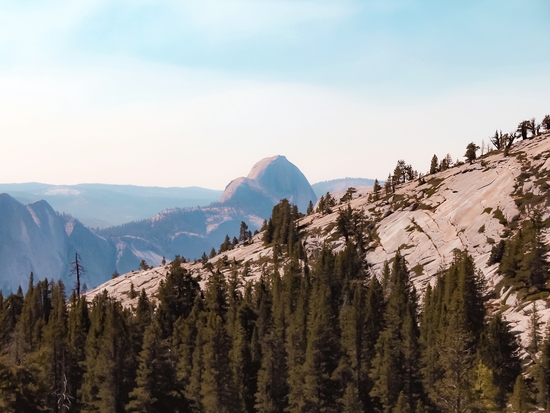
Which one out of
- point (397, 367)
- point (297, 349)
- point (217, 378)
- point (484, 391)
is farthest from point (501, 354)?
point (217, 378)

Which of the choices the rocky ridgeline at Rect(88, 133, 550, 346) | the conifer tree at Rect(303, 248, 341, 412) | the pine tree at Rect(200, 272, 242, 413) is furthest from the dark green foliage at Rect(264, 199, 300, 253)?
the pine tree at Rect(200, 272, 242, 413)

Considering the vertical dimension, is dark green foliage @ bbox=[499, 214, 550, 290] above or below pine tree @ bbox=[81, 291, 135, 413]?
above

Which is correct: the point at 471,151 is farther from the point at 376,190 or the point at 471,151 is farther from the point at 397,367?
the point at 397,367

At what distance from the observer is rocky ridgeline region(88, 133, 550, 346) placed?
112662 millimetres

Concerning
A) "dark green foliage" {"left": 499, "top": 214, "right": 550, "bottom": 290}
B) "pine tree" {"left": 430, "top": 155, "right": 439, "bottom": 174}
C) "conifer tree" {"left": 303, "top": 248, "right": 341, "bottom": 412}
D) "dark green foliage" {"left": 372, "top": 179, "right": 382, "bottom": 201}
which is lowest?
"conifer tree" {"left": 303, "top": 248, "right": 341, "bottom": 412}

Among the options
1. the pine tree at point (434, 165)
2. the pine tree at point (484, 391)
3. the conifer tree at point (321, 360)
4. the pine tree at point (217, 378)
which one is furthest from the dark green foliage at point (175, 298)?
the pine tree at point (434, 165)

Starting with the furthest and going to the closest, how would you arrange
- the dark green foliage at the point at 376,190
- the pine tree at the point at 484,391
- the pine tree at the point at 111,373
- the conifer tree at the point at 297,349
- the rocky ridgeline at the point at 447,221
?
the dark green foliage at the point at 376,190 < the rocky ridgeline at the point at 447,221 < the conifer tree at the point at 297,349 < the pine tree at the point at 111,373 < the pine tree at the point at 484,391

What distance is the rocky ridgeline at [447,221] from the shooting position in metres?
113

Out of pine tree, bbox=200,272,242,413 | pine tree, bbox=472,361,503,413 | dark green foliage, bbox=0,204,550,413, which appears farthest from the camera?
pine tree, bbox=200,272,242,413

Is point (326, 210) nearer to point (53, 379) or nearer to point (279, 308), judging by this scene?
point (279, 308)

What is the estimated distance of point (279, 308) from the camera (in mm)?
100312

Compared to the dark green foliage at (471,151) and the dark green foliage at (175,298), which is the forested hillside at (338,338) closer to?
the dark green foliage at (175,298)

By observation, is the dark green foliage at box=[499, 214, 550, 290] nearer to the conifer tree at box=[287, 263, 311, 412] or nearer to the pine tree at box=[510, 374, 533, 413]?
the pine tree at box=[510, 374, 533, 413]

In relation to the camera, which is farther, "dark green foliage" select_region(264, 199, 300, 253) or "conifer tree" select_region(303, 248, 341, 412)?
"dark green foliage" select_region(264, 199, 300, 253)
